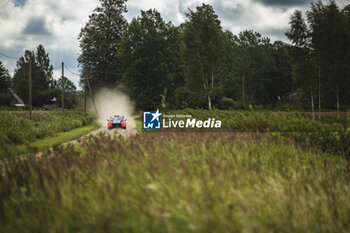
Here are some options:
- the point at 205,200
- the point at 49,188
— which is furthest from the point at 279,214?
the point at 49,188

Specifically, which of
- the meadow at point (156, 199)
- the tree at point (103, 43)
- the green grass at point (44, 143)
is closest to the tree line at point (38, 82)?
the tree at point (103, 43)

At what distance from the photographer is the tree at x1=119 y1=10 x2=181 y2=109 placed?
37344 millimetres

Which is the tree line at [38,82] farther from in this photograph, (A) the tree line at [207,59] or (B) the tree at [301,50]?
(B) the tree at [301,50]

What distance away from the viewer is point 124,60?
3894 centimetres

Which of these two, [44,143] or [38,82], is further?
[38,82]

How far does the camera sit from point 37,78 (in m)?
79.9

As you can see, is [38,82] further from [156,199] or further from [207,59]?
[156,199]

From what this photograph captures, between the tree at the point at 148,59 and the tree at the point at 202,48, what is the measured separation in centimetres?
345

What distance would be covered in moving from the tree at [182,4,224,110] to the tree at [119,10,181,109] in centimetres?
345

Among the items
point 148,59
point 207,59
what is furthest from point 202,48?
point 148,59

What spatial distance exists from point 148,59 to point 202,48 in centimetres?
712

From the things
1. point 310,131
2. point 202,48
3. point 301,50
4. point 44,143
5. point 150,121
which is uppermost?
point 202,48

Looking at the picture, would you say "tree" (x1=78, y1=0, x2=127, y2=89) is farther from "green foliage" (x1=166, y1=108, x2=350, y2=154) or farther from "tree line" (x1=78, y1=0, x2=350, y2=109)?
"green foliage" (x1=166, y1=108, x2=350, y2=154)

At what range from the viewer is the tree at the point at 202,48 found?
34344 millimetres
